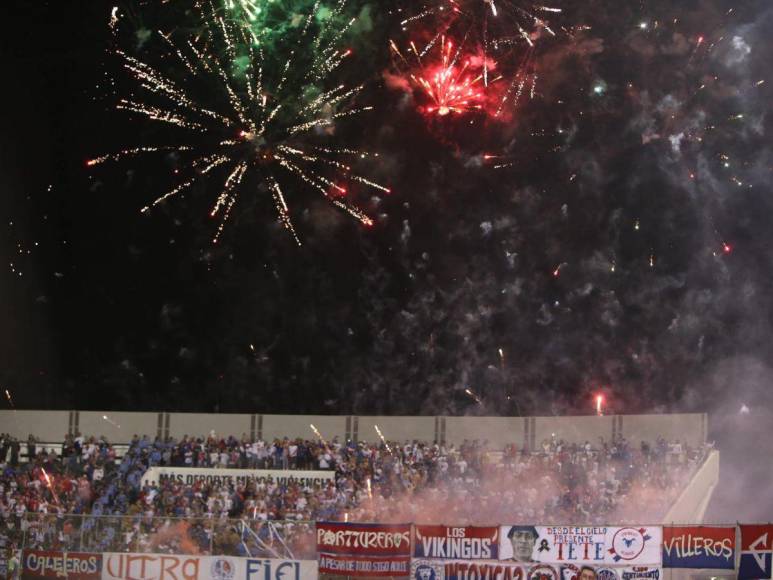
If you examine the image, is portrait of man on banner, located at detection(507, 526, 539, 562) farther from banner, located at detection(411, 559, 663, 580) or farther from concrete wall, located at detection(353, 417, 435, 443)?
concrete wall, located at detection(353, 417, 435, 443)

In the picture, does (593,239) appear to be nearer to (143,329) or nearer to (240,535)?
(143,329)

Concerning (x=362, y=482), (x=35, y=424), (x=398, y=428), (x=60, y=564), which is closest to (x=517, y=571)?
(x=60, y=564)

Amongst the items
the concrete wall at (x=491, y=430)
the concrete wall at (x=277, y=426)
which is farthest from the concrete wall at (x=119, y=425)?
the concrete wall at (x=491, y=430)

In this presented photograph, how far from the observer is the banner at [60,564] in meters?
22.5

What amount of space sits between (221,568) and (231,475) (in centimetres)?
909

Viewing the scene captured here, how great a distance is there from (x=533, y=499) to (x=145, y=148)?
63.2ft

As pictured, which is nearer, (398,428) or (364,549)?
(364,549)

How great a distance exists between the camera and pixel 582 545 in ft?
68.6

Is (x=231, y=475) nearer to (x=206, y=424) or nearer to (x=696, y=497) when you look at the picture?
(x=206, y=424)

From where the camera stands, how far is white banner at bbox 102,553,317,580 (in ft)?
71.5

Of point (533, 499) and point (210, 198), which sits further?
point (210, 198)

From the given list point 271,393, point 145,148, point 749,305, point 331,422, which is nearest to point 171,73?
point 145,148

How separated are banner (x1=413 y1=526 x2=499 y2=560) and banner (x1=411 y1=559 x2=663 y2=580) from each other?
0.11m

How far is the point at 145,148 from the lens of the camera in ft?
132
